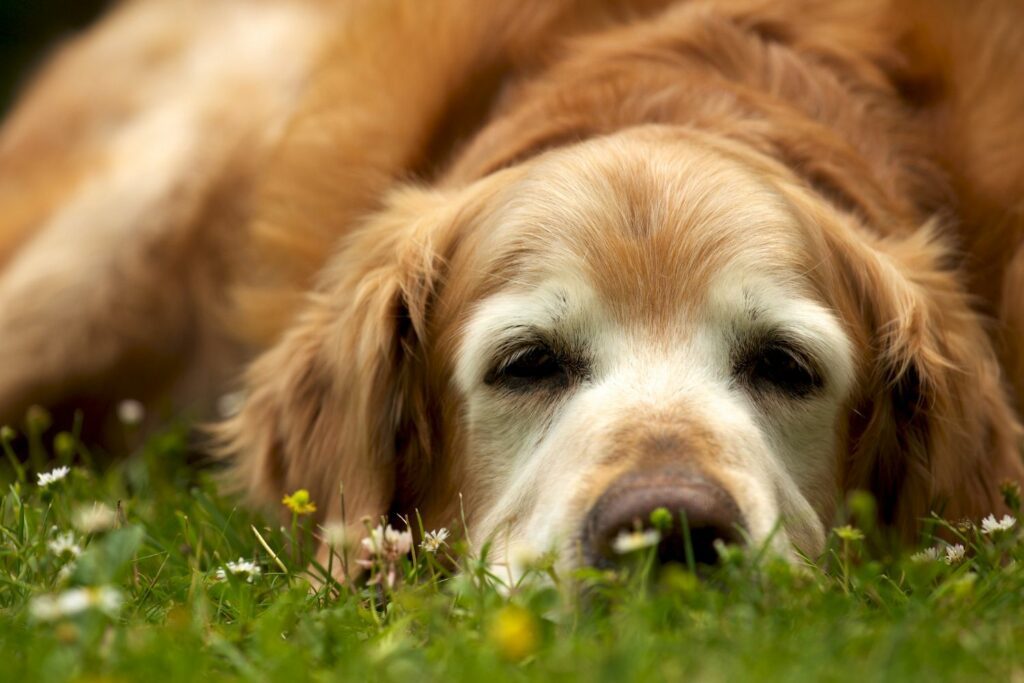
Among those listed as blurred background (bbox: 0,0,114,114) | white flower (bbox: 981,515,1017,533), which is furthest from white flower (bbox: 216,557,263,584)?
blurred background (bbox: 0,0,114,114)

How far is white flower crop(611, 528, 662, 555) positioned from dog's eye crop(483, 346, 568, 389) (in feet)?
2.04

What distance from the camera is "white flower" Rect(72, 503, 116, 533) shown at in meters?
2.71

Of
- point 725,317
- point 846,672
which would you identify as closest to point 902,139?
point 725,317

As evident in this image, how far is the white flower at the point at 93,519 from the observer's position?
2.71 m

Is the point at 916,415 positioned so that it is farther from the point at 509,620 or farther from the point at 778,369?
the point at 509,620

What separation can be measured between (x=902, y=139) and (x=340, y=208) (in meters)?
1.61

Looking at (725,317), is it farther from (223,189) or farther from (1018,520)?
(223,189)

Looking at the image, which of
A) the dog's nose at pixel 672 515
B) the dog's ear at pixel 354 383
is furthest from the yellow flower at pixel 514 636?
the dog's ear at pixel 354 383

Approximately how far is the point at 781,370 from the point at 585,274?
1.53 ft

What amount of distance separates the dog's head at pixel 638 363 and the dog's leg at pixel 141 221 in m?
1.57

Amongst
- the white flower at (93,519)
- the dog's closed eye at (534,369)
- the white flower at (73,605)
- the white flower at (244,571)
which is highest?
the white flower at (73,605)

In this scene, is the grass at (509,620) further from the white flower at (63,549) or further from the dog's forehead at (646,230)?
the dog's forehead at (646,230)

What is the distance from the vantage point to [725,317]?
109 inches

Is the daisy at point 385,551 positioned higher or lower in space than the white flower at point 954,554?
higher
